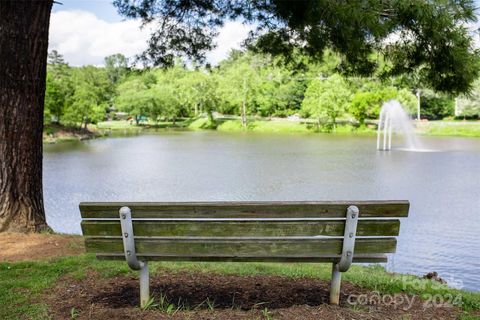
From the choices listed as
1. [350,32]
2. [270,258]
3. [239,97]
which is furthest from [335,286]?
[239,97]

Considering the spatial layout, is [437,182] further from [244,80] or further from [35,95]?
[244,80]

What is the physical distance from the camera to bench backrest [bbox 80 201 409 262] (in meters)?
3.34

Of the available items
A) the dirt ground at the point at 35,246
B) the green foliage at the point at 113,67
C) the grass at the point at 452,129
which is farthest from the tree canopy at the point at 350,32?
the green foliage at the point at 113,67

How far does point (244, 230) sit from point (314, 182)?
17.3 metres

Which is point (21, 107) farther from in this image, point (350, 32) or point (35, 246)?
point (350, 32)

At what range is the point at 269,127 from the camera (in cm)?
6028

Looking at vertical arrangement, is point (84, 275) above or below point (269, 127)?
above

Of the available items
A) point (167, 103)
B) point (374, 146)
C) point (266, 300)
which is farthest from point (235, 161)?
point (167, 103)

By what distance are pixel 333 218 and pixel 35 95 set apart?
4612 millimetres

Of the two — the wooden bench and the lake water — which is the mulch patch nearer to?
the wooden bench

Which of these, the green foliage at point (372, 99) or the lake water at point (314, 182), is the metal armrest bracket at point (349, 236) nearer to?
the lake water at point (314, 182)

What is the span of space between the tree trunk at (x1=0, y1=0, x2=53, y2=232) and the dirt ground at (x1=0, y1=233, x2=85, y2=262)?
0.87 feet

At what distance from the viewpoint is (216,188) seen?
64.0ft

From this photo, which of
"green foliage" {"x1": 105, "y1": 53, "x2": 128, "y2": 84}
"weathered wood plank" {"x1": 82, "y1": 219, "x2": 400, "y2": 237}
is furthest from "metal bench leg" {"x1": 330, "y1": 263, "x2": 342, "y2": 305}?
"green foliage" {"x1": 105, "y1": 53, "x2": 128, "y2": 84}
